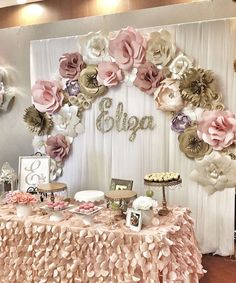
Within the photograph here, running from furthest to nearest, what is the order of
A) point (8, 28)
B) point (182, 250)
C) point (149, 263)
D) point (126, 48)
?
point (8, 28) → point (126, 48) → point (182, 250) → point (149, 263)

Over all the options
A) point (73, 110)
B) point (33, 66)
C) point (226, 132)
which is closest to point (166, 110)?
point (226, 132)

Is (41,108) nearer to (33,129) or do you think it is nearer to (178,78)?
(33,129)

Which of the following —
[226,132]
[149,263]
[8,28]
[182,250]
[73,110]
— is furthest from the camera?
[8,28]

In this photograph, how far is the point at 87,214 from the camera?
8.32ft

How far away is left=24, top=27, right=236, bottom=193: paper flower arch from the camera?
3.24 meters

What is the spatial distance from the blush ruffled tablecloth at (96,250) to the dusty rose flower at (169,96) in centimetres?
103

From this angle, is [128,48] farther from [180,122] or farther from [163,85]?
[180,122]

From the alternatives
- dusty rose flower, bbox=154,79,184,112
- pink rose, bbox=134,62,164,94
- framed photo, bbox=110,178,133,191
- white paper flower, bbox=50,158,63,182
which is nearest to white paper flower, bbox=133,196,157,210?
framed photo, bbox=110,178,133,191

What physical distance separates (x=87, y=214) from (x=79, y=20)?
224 cm

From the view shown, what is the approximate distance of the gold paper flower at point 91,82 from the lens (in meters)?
3.62

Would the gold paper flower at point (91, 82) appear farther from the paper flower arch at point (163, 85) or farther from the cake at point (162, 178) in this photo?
the cake at point (162, 178)

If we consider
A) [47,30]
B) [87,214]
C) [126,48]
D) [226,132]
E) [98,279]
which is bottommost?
[98,279]

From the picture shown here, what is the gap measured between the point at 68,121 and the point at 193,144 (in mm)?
A: 1334

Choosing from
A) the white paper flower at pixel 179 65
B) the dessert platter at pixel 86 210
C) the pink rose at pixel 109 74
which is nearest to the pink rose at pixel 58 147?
the pink rose at pixel 109 74
